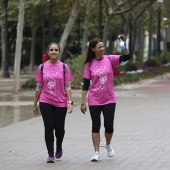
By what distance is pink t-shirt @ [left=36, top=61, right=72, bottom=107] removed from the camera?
9086mm

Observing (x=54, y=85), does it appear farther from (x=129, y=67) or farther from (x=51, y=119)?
(x=129, y=67)

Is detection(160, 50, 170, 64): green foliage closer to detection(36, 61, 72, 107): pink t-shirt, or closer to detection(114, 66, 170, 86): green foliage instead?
detection(114, 66, 170, 86): green foliage

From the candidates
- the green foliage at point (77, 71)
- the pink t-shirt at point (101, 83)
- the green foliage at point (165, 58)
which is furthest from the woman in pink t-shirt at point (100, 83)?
the green foliage at point (165, 58)

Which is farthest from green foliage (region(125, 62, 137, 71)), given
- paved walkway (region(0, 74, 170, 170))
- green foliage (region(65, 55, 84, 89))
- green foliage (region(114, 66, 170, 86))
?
paved walkway (region(0, 74, 170, 170))

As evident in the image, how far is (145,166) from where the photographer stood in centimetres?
886

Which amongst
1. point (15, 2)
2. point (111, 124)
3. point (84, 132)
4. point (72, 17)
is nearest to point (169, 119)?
point (84, 132)

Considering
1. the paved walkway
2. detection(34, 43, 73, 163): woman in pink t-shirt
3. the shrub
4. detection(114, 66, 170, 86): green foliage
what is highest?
detection(34, 43, 73, 163): woman in pink t-shirt

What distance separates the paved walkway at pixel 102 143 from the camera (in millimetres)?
9094

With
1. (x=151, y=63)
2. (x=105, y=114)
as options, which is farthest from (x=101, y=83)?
(x=151, y=63)

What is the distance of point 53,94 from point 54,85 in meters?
0.12

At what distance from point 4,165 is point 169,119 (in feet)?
20.4

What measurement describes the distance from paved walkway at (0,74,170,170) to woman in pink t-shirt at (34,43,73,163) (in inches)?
20.4

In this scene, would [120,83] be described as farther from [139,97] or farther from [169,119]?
[169,119]

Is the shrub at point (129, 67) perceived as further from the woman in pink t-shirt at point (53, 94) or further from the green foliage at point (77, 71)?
the woman in pink t-shirt at point (53, 94)
